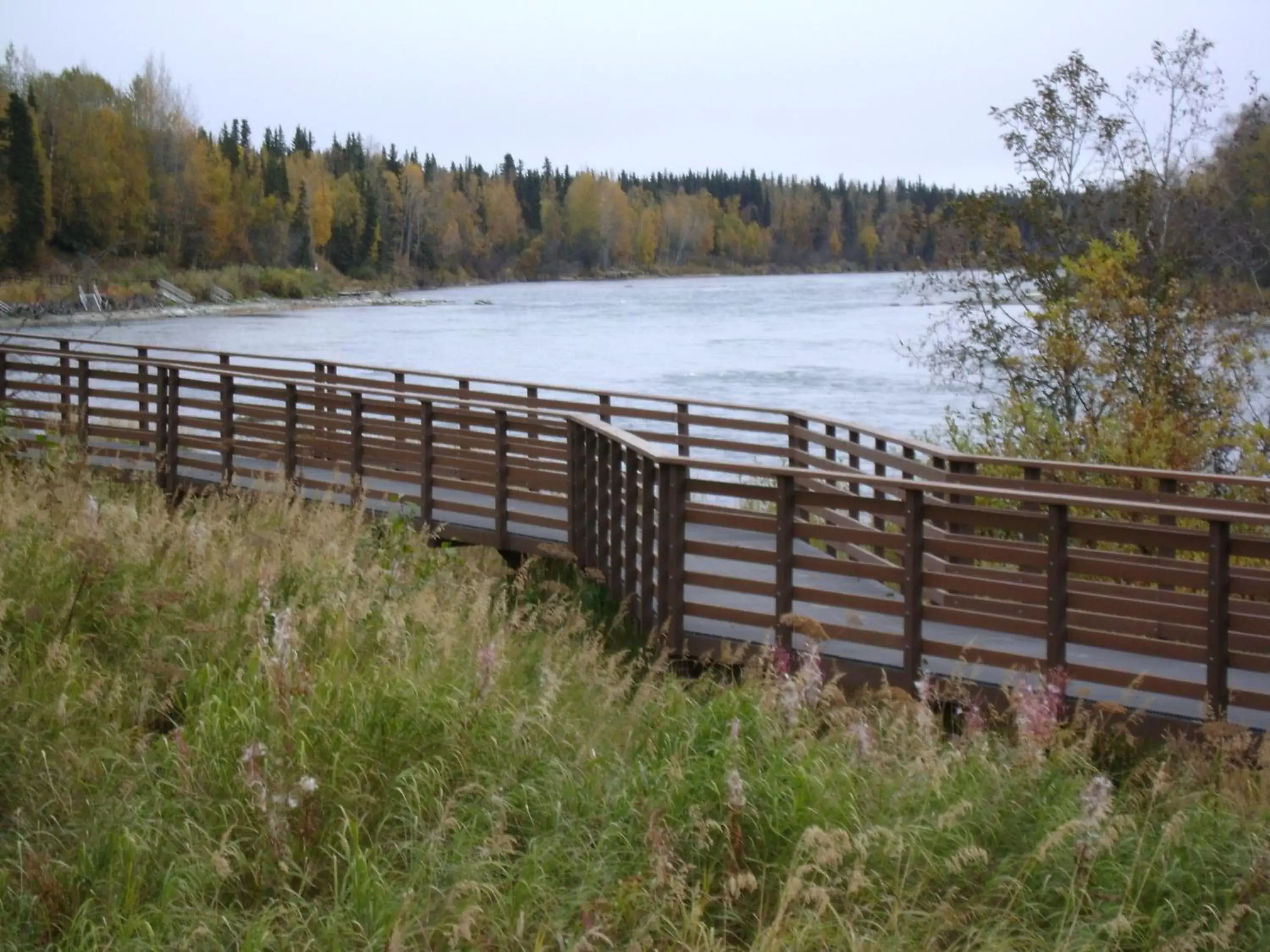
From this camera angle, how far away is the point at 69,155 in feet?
223

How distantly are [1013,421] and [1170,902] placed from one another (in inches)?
426

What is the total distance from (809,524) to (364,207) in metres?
103

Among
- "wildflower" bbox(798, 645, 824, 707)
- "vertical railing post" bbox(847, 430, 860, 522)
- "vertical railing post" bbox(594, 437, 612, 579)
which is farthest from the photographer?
"vertical railing post" bbox(847, 430, 860, 522)

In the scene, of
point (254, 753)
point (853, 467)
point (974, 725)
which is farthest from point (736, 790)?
point (853, 467)

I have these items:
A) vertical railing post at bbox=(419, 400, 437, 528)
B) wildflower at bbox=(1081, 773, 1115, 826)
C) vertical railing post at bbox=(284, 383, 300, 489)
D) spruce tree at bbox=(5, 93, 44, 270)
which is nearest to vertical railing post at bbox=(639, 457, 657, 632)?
vertical railing post at bbox=(419, 400, 437, 528)

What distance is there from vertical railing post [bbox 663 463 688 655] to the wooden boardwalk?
0.05 feet

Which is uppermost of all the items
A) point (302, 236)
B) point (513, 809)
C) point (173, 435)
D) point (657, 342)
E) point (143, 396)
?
point (302, 236)

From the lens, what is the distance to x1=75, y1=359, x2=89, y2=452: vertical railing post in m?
14.1

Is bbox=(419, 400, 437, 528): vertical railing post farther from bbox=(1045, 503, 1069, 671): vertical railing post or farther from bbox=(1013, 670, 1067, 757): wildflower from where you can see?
bbox=(1013, 670, 1067, 757): wildflower

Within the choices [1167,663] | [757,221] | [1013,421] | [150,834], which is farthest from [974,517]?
[757,221]

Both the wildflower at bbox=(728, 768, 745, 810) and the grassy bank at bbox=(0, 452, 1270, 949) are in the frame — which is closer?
the grassy bank at bbox=(0, 452, 1270, 949)

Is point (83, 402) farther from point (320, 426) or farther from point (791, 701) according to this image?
point (791, 701)

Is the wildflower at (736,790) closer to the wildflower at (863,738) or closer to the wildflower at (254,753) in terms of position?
the wildflower at (863,738)

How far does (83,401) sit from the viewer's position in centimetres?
1521
